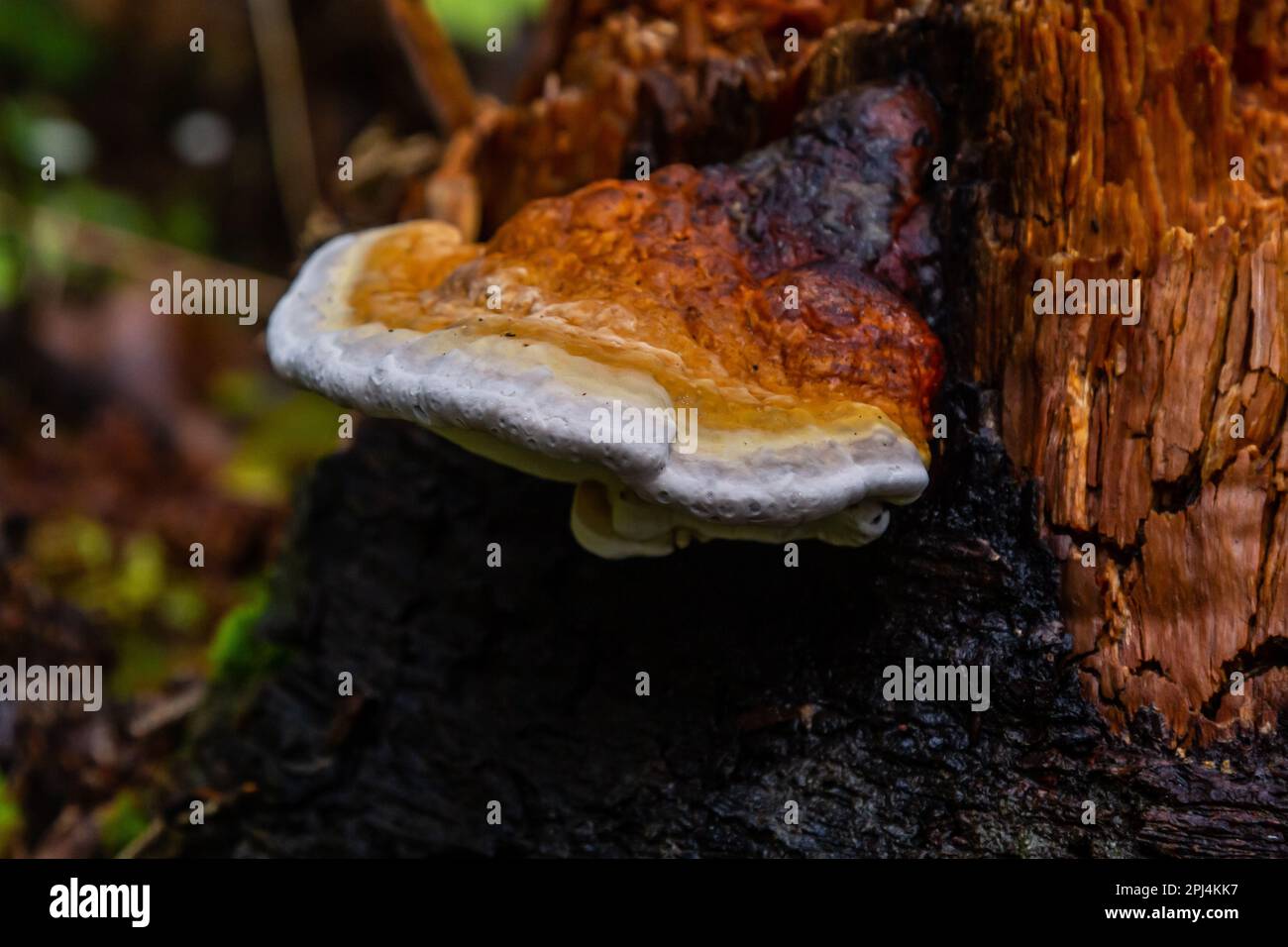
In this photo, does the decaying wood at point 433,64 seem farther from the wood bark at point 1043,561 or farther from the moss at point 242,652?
the moss at point 242,652

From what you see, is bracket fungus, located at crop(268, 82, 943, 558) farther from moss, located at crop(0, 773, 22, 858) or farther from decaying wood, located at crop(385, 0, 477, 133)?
moss, located at crop(0, 773, 22, 858)

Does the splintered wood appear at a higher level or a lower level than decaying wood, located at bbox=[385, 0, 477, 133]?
lower

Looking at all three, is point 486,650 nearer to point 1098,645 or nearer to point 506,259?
point 506,259

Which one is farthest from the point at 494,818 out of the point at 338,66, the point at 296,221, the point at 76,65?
the point at 76,65

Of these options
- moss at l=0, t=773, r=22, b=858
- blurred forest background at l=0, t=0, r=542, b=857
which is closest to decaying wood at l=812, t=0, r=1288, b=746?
blurred forest background at l=0, t=0, r=542, b=857

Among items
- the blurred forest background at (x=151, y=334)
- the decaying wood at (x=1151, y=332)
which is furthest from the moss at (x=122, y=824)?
the decaying wood at (x=1151, y=332)

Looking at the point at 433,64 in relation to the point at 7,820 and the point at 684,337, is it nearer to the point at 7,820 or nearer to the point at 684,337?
the point at 684,337

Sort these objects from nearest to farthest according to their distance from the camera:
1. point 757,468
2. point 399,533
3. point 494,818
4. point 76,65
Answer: point 757,468
point 494,818
point 399,533
point 76,65
